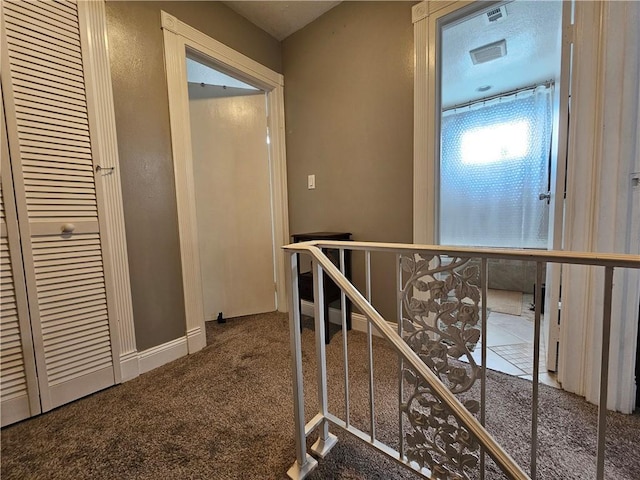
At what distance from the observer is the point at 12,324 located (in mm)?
1267

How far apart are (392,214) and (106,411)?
2009 millimetres

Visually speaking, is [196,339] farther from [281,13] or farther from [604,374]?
[281,13]

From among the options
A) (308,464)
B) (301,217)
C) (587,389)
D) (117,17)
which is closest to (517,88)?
(301,217)

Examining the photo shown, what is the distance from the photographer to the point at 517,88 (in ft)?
9.23

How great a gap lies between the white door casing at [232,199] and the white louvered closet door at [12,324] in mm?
1248

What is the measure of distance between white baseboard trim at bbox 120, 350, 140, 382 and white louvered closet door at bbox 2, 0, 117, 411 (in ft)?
0.23

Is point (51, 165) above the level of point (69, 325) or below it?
above

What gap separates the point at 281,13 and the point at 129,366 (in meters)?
2.73

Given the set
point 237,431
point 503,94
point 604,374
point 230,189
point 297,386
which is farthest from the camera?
point 503,94

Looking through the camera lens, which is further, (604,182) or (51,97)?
(51,97)

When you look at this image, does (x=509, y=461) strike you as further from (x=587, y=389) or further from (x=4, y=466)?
(x=4, y=466)

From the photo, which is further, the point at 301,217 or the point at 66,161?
the point at 301,217

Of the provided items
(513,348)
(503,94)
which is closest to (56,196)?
(513,348)

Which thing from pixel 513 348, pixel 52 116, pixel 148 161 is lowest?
pixel 513 348
